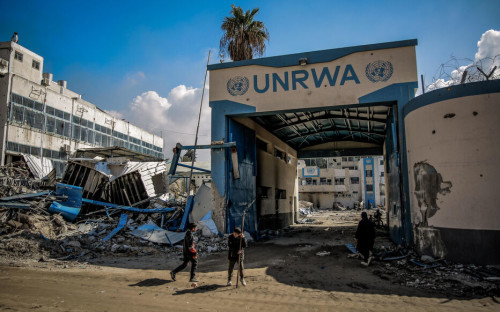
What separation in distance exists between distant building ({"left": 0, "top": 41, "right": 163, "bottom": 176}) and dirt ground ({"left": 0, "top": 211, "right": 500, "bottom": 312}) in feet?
50.8

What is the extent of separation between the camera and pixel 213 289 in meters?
6.75

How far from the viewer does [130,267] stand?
29.8 feet

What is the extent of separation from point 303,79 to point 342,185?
4714cm

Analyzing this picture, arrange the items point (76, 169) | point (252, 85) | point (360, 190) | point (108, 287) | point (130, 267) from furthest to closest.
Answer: point (360, 190)
point (76, 169)
point (252, 85)
point (130, 267)
point (108, 287)

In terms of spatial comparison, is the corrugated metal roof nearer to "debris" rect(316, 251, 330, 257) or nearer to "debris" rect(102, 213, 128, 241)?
"debris" rect(102, 213, 128, 241)

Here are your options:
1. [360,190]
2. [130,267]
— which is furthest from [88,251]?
[360,190]

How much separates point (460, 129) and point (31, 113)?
25271 millimetres

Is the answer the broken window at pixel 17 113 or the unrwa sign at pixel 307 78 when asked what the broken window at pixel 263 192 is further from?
the broken window at pixel 17 113

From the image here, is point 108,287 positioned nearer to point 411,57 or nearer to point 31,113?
point 411,57

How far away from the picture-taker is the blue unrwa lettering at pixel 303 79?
12828 mm

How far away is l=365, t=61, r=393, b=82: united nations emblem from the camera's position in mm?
12273

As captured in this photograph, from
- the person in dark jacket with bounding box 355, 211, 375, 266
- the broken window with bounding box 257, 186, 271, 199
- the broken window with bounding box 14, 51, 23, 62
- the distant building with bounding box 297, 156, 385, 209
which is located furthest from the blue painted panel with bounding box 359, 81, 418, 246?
the distant building with bounding box 297, 156, 385, 209

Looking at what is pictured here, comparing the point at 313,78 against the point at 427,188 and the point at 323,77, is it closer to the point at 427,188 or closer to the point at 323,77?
the point at 323,77

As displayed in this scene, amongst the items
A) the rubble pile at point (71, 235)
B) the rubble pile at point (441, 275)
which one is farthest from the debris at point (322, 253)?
the rubble pile at point (71, 235)
